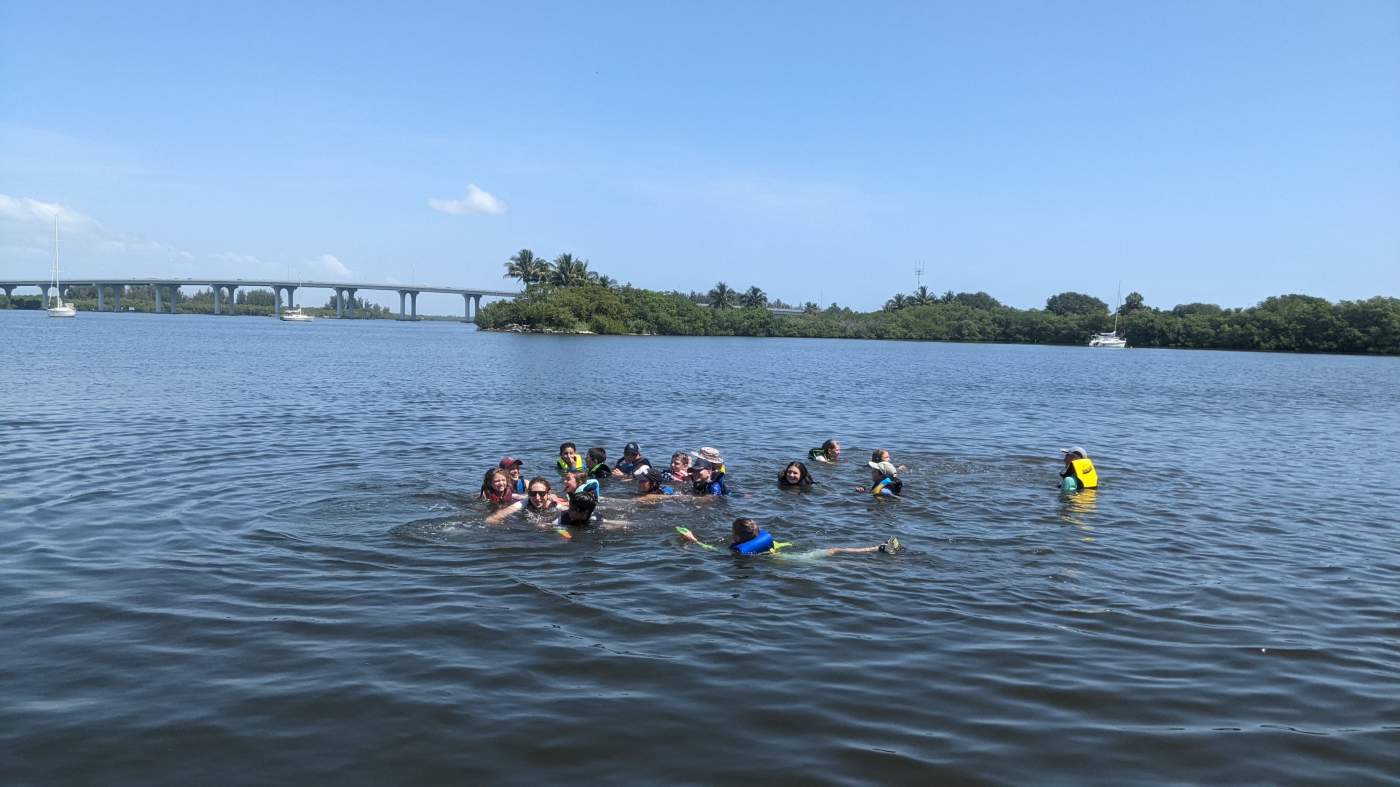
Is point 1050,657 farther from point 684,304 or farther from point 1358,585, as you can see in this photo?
point 684,304

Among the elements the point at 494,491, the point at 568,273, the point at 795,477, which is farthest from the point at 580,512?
the point at 568,273

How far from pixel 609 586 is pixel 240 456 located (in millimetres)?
13696

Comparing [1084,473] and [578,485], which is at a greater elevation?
[1084,473]

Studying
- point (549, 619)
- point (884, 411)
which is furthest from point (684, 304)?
point (549, 619)

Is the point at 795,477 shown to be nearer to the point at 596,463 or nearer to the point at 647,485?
the point at 647,485

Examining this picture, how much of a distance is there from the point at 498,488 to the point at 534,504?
2.96ft

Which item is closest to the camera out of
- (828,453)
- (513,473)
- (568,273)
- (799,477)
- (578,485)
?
(513,473)

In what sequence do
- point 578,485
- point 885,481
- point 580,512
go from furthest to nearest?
point 885,481 → point 578,485 → point 580,512

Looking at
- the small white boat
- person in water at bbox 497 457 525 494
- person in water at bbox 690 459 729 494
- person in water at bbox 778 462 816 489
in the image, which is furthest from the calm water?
the small white boat

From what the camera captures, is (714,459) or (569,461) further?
(569,461)

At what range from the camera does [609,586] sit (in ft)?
36.9

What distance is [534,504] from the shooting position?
14.4 metres

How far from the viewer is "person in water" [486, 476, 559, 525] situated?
14.2 metres

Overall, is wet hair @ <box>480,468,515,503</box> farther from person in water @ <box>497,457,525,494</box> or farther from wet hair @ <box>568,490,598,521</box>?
wet hair @ <box>568,490,598,521</box>
